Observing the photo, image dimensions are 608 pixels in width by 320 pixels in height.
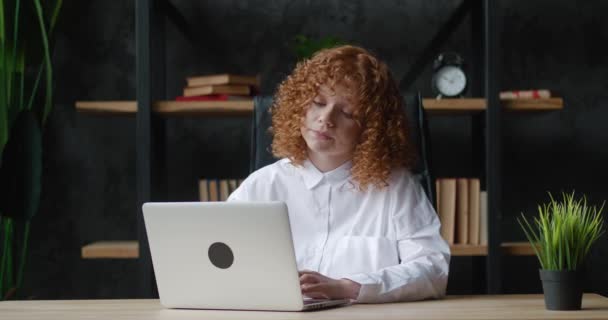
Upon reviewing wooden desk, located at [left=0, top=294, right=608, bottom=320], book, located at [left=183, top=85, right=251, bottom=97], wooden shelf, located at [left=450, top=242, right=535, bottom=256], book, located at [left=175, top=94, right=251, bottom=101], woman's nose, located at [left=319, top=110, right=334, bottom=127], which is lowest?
wooden shelf, located at [left=450, top=242, right=535, bottom=256]

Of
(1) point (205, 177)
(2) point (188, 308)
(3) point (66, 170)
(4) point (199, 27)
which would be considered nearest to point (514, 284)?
(1) point (205, 177)

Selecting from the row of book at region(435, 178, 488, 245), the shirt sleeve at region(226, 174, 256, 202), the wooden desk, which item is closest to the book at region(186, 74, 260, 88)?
the row of book at region(435, 178, 488, 245)

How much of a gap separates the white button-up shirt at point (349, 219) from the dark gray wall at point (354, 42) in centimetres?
112

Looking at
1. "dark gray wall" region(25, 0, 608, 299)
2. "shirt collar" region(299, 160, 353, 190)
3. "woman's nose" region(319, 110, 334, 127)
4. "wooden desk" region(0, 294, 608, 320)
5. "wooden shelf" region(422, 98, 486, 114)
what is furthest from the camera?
"dark gray wall" region(25, 0, 608, 299)

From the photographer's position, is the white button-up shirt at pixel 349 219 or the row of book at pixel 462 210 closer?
the white button-up shirt at pixel 349 219

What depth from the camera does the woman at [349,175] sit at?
1.92 m

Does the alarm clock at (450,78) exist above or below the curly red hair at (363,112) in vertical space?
above

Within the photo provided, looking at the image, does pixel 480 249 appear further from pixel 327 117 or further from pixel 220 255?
pixel 220 255

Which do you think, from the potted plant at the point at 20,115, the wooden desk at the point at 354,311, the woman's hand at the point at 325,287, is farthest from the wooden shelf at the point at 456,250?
the woman's hand at the point at 325,287

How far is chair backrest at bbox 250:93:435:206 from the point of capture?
6.66 ft

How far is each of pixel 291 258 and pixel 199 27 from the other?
1.87 meters

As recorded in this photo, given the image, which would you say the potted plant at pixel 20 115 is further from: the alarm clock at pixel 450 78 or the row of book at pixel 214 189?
the alarm clock at pixel 450 78

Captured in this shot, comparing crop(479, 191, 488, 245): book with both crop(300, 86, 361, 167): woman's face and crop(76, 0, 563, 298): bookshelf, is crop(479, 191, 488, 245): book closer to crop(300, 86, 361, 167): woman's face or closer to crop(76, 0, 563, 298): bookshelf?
crop(76, 0, 563, 298): bookshelf

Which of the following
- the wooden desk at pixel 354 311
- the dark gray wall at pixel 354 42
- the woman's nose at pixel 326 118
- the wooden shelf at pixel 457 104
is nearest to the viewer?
the wooden desk at pixel 354 311
